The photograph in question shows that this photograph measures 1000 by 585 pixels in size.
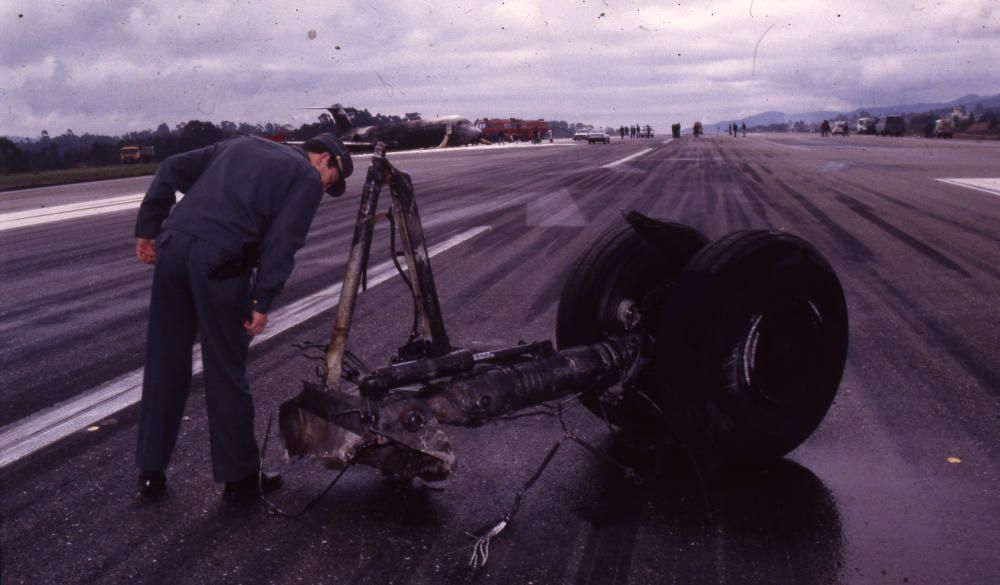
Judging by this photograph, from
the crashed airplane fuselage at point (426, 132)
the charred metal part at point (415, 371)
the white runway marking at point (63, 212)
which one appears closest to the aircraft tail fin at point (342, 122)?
the charred metal part at point (415, 371)

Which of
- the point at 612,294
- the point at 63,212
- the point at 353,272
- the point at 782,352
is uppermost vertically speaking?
the point at 63,212

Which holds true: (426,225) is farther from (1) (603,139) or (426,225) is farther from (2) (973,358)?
(1) (603,139)

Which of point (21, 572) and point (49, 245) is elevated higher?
point (49, 245)

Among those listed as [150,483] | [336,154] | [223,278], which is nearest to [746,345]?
[336,154]

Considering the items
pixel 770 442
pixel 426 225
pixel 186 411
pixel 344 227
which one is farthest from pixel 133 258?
pixel 770 442

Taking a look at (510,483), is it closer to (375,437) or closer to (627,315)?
(375,437)

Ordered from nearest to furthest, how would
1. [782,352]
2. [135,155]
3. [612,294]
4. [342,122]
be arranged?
[782,352] → [612,294] → [342,122] → [135,155]

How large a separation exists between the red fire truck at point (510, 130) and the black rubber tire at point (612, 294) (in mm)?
89441

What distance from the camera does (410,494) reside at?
11.4 ft

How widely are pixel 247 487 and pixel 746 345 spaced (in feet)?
7.59

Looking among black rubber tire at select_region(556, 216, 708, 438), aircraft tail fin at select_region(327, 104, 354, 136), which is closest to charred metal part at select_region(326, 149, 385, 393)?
aircraft tail fin at select_region(327, 104, 354, 136)

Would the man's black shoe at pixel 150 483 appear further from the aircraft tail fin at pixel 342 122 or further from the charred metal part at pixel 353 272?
the aircraft tail fin at pixel 342 122

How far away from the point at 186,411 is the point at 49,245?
30.7 ft

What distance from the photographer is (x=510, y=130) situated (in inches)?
3772
